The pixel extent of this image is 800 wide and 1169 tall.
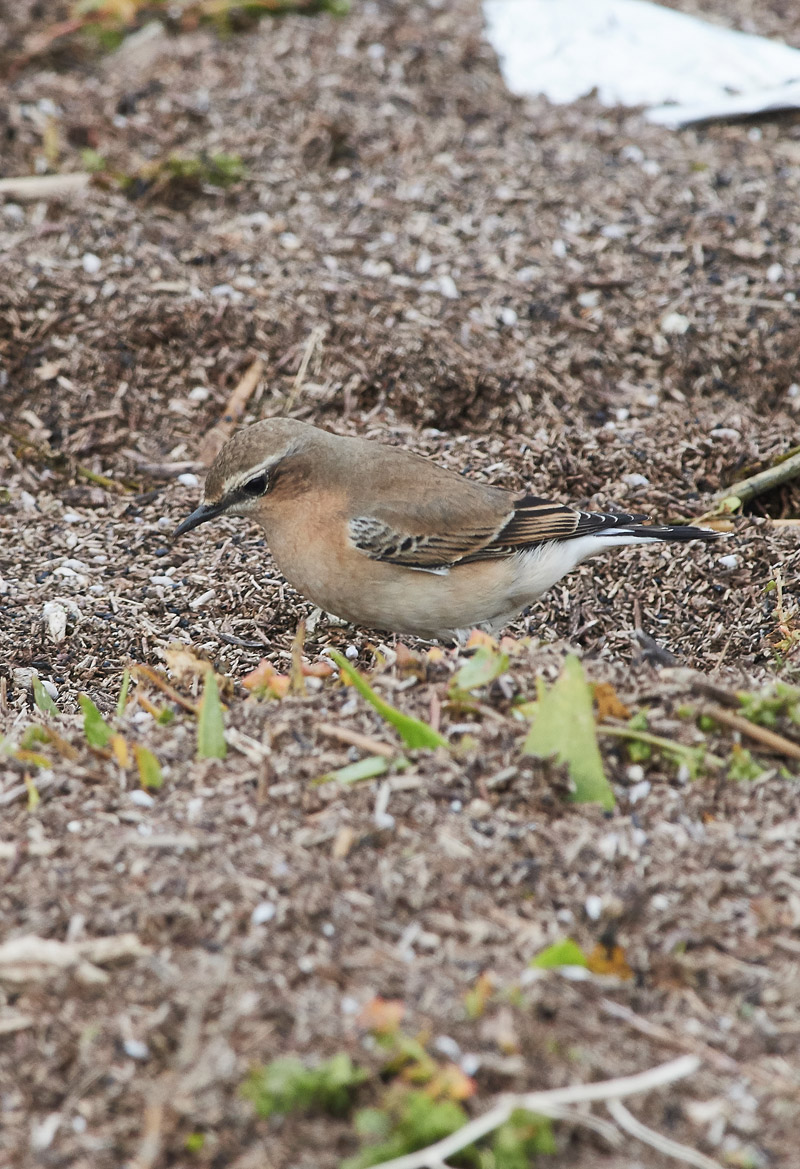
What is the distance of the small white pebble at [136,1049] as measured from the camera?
286 cm

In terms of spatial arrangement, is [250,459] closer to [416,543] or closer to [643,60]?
[416,543]

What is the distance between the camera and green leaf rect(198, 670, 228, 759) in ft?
12.9

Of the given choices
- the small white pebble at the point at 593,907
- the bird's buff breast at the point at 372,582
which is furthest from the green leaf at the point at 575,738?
the bird's buff breast at the point at 372,582

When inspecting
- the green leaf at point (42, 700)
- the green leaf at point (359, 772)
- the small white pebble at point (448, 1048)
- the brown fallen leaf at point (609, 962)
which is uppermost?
the small white pebble at point (448, 1048)

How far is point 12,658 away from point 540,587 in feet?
7.98

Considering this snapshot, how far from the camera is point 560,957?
3.05m

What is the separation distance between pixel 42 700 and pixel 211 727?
1.36 meters

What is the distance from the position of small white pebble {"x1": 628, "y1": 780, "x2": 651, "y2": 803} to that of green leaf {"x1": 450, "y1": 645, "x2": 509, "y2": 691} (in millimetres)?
583

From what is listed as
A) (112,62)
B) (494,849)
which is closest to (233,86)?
(112,62)

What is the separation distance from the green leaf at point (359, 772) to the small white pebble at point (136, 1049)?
1.08 m

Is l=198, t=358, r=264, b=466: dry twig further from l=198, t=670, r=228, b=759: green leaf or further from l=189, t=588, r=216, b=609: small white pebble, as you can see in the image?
l=198, t=670, r=228, b=759: green leaf

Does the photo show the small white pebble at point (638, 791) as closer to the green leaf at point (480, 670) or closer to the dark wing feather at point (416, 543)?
the green leaf at point (480, 670)

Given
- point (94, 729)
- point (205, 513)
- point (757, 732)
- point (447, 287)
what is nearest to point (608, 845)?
point (757, 732)

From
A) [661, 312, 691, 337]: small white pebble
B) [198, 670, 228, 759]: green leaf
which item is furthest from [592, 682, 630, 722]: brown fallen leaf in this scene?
[661, 312, 691, 337]: small white pebble
